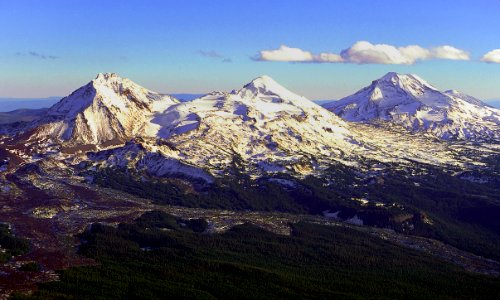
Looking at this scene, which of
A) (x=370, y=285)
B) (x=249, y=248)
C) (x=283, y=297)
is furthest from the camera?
(x=249, y=248)

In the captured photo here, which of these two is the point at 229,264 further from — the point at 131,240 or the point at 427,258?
the point at 427,258

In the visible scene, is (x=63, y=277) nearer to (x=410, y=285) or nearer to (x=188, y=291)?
(x=188, y=291)

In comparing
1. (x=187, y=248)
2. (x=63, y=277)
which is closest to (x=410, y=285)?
(x=187, y=248)

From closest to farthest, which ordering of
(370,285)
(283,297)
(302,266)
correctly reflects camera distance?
1. (283,297)
2. (370,285)
3. (302,266)

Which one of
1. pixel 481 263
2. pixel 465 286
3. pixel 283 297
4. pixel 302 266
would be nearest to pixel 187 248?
pixel 302 266

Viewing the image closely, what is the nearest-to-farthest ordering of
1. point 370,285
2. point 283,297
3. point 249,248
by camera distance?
point 283,297
point 370,285
point 249,248

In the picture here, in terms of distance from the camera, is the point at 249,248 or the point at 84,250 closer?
the point at 84,250

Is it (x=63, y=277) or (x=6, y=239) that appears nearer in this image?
(x=63, y=277)

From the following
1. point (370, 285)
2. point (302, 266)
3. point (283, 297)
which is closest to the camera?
point (283, 297)
